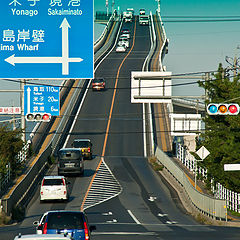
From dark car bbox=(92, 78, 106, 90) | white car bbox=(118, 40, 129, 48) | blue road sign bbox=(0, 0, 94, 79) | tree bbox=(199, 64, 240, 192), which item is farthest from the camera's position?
white car bbox=(118, 40, 129, 48)

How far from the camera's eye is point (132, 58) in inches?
4624

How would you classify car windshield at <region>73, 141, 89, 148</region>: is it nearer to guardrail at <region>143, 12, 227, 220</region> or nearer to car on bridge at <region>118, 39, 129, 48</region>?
guardrail at <region>143, 12, 227, 220</region>

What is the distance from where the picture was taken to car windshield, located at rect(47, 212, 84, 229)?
58.8 feet

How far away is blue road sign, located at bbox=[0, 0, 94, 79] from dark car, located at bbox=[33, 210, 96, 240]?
29.8 ft

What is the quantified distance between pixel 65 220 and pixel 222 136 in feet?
80.4

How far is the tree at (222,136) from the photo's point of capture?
36812 millimetres

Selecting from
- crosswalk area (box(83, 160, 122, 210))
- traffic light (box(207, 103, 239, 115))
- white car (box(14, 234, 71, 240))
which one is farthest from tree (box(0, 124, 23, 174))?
white car (box(14, 234, 71, 240))

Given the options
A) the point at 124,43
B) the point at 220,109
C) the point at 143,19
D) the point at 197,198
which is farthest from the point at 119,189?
the point at 143,19

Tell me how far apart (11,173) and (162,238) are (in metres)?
21.2

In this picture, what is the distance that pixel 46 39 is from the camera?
26.3 metres

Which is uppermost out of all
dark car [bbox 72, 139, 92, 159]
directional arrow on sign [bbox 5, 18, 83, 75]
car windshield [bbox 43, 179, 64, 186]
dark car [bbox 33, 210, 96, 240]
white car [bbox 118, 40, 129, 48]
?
white car [bbox 118, 40, 129, 48]

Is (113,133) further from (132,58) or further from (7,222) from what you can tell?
(132,58)

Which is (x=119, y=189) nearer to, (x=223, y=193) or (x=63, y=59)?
(x=223, y=193)

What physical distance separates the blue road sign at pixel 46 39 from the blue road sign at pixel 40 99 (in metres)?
18.6
